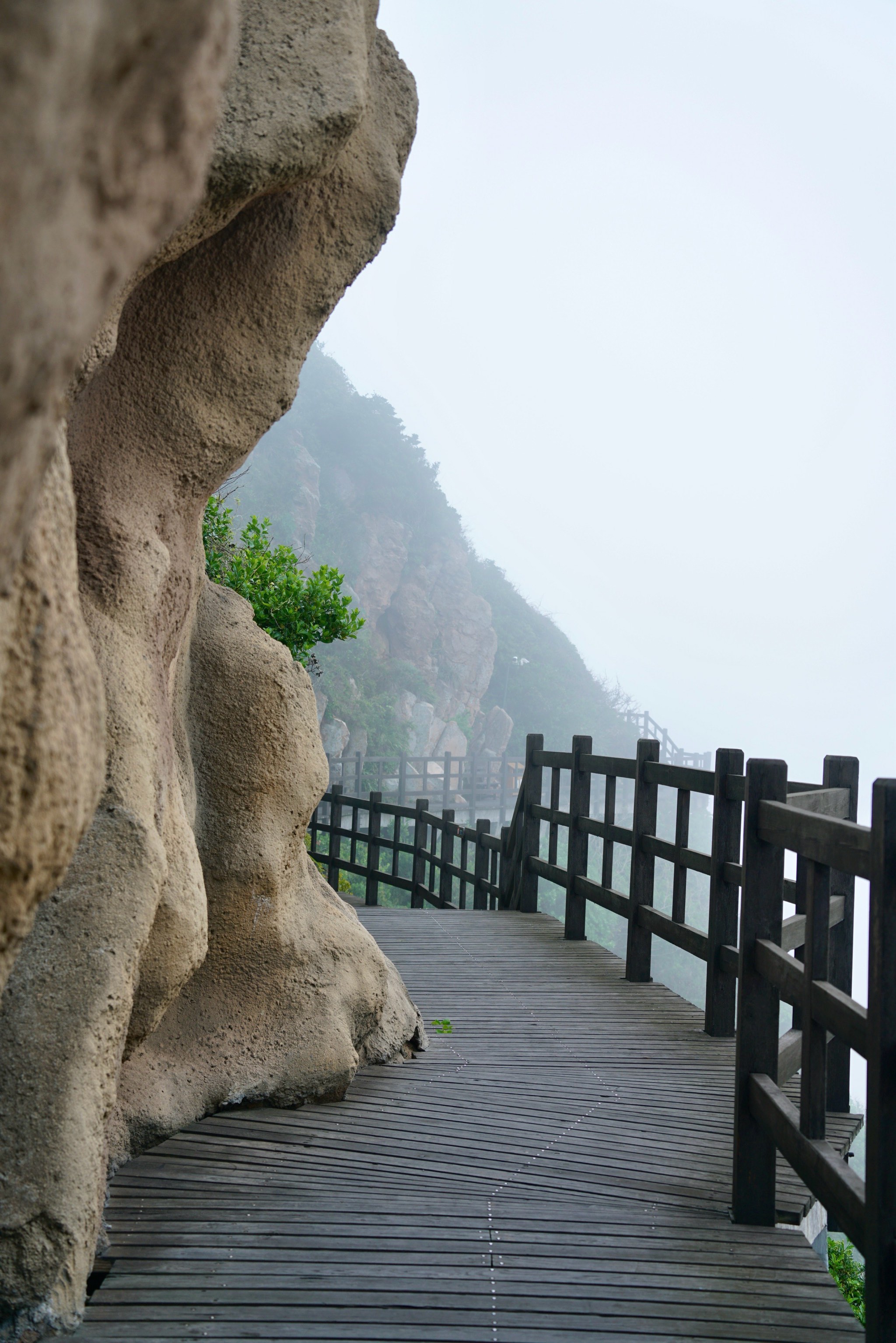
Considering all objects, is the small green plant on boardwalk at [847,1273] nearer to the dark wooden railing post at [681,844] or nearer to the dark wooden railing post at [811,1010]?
the dark wooden railing post at [681,844]

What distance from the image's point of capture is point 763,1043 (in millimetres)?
2908

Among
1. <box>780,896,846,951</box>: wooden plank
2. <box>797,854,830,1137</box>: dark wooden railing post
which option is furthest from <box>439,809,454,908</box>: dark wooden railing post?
<box>797,854,830,1137</box>: dark wooden railing post

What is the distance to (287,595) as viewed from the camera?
8.66 meters

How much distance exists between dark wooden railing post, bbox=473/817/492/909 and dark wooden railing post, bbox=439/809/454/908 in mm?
282

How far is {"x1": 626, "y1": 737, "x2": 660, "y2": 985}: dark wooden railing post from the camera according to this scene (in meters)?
5.71

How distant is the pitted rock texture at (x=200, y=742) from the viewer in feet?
7.79

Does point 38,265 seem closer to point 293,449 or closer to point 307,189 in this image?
point 307,189

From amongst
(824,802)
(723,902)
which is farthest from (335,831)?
(824,802)

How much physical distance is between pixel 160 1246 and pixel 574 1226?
1.20 m

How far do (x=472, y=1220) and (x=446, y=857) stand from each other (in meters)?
6.15

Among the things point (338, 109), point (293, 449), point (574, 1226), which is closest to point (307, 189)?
point (338, 109)

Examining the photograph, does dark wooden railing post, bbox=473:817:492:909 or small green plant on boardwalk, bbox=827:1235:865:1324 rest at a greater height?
dark wooden railing post, bbox=473:817:492:909

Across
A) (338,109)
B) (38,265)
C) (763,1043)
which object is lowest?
(763,1043)

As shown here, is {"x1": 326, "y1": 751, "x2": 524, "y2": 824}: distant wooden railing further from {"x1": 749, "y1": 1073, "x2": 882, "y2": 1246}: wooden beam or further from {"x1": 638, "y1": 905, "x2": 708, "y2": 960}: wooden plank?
{"x1": 749, "y1": 1073, "x2": 882, "y2": 1246}: wooden beam
